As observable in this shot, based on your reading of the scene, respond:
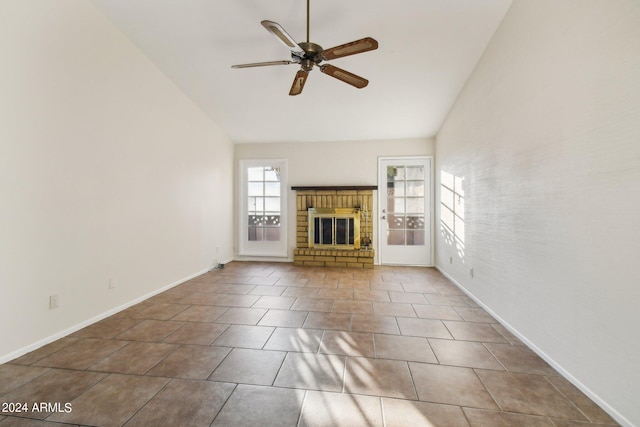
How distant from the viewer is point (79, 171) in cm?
241

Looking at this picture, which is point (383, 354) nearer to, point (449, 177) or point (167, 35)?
point (449, 177)

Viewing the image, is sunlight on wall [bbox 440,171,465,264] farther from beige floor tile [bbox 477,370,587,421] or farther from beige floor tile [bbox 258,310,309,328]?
beige floor tile [bbox 258,310,309,328]

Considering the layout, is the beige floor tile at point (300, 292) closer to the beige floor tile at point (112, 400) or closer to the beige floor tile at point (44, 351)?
the beige floor tile at point (112, 400)

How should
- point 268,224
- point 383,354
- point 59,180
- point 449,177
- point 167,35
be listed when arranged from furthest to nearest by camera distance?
point 268,224 < point 449,177 < point 167,35 < point 59,180 < point 383,354

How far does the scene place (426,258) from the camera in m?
5.02

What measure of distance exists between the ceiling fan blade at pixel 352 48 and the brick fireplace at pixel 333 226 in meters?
3.05

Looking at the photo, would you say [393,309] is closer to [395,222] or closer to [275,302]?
[275,302]

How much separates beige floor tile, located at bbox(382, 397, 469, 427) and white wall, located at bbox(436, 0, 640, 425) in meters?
0.80

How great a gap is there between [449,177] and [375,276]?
1.88 metres

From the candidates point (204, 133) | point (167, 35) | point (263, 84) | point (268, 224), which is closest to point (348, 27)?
point (263, 84)

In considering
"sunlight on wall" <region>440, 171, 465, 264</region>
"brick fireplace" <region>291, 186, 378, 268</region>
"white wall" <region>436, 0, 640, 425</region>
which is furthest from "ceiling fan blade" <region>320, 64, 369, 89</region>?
"brick fireplace" <region>291, 186, 378, 268</region>

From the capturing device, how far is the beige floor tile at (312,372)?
1638 millimetres

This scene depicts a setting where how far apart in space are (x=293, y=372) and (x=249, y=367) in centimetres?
30

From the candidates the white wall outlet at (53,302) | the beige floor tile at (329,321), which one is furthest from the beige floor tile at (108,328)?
the beige floor tile at (329,321)
